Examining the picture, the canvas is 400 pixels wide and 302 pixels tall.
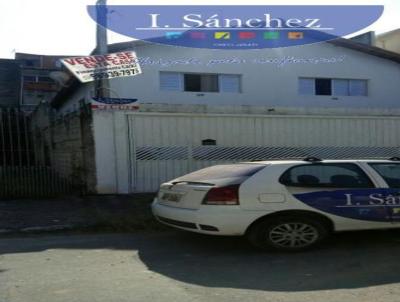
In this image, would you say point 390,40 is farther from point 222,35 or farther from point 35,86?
point 35,86

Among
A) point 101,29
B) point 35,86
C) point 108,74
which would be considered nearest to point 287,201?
point 108,74

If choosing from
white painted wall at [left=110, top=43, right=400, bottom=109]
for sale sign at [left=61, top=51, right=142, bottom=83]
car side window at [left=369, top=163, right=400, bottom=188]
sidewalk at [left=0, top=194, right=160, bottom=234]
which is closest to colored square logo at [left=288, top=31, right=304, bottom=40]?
white painted wall at [left=110, top=43, right=400, bottom=109]

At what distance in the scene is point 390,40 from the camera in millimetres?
25469

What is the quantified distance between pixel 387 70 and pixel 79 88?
39.8ft

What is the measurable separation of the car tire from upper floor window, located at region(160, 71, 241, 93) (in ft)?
39.2

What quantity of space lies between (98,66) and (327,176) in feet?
25.7

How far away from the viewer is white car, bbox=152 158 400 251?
6.54 metres

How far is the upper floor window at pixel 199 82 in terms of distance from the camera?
18194 millimetres

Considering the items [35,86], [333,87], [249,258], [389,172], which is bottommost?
[249,258]

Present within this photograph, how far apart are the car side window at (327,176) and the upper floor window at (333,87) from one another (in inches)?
515

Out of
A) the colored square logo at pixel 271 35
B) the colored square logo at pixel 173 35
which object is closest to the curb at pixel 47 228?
the colored square logo at pixel 173 35

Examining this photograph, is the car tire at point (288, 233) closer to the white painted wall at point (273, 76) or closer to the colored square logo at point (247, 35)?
the white painted wall at point (273, 76)

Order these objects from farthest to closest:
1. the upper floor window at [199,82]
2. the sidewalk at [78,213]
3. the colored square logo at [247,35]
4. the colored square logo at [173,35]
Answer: the colored square logo at [247,35], the upper floor window at [199,82], the colored square logo at [173,35], the sidewalk at [78,213]

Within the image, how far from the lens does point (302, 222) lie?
6.75 meters
